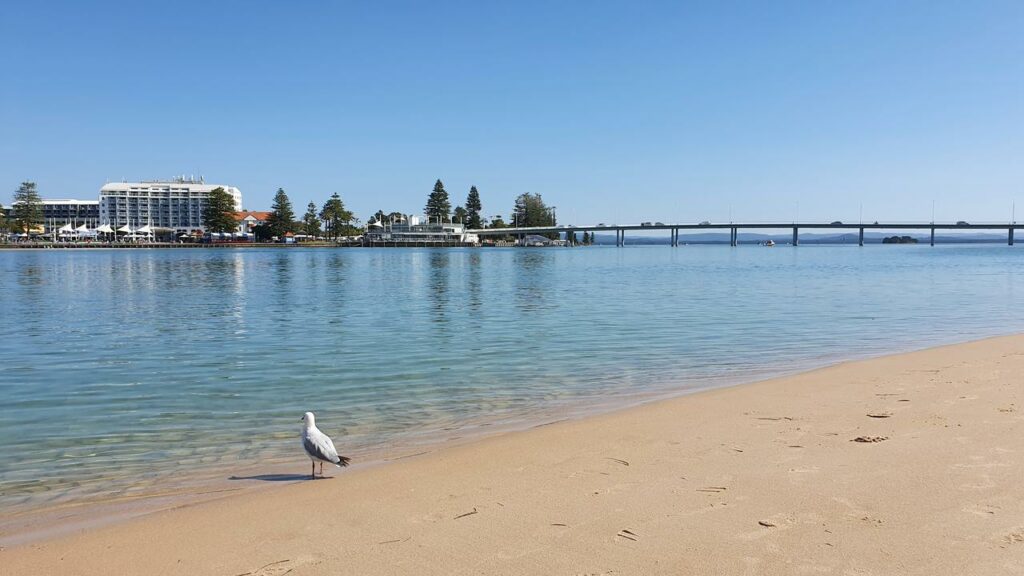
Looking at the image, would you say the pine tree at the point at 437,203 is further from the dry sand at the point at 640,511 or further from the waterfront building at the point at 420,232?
the dry sand at the point at 640,511

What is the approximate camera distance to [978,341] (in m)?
14.6

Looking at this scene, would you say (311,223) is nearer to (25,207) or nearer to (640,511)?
(25,207)

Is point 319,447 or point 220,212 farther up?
point 220,212

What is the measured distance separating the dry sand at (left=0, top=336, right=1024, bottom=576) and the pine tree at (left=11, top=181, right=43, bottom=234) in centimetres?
18522

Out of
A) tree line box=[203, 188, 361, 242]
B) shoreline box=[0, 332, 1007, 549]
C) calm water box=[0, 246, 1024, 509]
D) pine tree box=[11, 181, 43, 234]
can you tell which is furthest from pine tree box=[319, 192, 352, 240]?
shoreline box=[0, 332, 1007, 549]

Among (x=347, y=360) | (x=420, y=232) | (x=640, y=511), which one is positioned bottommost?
(x=347, y=360)

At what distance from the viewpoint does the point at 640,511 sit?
4.62 metres

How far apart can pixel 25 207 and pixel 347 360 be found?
17884cm

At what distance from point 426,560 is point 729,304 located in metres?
23.1

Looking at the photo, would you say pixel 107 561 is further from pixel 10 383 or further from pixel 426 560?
pixel 10 383

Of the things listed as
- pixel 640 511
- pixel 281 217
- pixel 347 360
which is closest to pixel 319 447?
pixel 640 511

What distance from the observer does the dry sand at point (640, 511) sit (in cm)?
388

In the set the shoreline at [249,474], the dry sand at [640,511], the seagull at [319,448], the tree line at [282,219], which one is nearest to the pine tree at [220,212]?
the tree line at [282,219]

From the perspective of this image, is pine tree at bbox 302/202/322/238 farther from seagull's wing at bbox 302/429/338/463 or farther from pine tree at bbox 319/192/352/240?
seagull's wing at bbox 302/429/338/463
